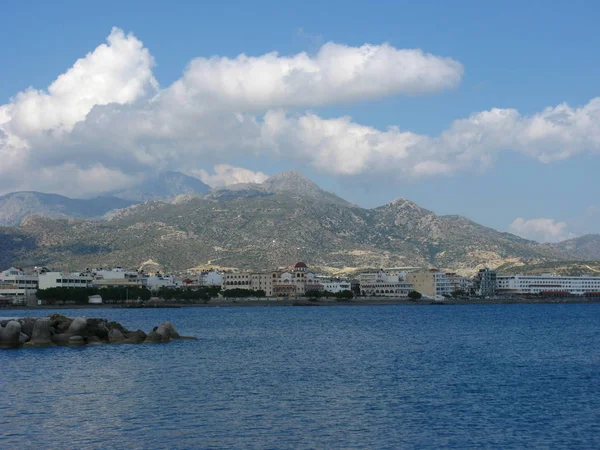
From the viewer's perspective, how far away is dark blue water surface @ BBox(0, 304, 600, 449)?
3453 centimetres

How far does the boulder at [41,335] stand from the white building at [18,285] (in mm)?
114309

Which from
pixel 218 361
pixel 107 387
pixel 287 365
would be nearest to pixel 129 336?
pixel 218 361

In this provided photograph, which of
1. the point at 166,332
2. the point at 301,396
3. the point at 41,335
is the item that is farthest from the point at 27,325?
the point at 301,396

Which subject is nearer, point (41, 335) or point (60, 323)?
point (41, 335)

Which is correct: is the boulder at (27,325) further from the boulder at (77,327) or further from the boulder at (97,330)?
the boulder at (97,330)

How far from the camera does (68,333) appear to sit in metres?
77.0

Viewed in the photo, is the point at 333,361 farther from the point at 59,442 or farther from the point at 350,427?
the point at 59,442

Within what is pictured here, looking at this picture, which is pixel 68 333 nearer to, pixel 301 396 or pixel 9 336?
pixel 9 336

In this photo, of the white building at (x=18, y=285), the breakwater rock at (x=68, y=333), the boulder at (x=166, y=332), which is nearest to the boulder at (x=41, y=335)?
the breakwater rock at (x=68, y=333)

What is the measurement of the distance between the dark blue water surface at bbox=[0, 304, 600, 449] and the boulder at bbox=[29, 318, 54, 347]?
3292 millimetres

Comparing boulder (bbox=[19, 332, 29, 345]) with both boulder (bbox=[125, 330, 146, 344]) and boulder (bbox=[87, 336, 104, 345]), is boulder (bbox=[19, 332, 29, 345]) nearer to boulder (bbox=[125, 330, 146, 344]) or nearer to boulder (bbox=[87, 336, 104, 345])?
boulder (bbox=[87, 336, 104, 345])

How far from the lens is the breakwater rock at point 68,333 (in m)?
72.9

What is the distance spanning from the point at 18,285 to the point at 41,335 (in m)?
127

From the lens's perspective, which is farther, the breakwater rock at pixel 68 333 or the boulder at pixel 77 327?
the boulder at pixel 77 327
